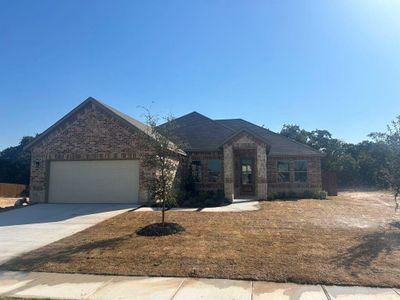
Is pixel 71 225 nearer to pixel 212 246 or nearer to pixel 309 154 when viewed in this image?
pixel 212 246

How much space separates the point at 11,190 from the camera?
33906mm

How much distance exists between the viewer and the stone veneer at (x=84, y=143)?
18.4 meters

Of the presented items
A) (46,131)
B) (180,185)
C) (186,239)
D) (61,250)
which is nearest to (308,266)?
(186,239)

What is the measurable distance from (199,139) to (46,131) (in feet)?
35.2

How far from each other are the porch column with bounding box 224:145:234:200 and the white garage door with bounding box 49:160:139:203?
564cm

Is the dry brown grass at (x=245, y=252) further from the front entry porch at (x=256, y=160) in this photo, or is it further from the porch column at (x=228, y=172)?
the front entry porch at (x=256, y=160)

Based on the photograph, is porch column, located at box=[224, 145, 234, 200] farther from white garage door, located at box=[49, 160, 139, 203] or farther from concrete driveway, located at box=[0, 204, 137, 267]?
concrete driveway, located at box=[0, 204, 137, 267]

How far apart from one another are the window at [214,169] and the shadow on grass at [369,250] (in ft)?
46.0

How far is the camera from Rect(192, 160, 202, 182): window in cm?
2346

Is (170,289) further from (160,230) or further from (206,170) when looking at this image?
(206,170)

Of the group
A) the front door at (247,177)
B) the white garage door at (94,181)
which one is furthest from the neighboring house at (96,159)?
the front door at (247,177)

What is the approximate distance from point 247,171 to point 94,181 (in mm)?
10956

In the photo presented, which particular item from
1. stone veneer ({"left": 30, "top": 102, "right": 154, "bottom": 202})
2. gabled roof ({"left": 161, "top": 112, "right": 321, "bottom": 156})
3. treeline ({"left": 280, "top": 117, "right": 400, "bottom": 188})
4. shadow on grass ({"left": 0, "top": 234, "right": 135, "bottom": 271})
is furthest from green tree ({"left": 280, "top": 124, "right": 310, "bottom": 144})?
shadow on grass ({"left": 0, "top": 234, "right": 135, "bottom": 271})

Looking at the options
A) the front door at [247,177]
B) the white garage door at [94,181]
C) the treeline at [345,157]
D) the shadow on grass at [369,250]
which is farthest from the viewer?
the treeline at [345,157]
